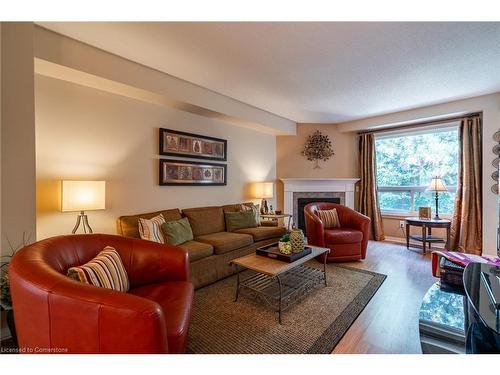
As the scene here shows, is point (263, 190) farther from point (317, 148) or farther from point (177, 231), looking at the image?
point (177, 231)

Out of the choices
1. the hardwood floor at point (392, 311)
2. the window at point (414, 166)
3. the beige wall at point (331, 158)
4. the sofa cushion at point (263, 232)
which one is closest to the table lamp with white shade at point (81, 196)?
the sofa cushion at point (263, 232)

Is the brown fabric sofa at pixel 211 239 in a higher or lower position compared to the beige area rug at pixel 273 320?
higher

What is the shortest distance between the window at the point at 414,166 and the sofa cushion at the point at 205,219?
3425mm

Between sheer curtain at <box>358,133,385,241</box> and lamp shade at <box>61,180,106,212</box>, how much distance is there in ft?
15.1

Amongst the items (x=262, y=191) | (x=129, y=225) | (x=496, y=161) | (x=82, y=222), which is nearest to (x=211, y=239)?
(x=129, y=225)

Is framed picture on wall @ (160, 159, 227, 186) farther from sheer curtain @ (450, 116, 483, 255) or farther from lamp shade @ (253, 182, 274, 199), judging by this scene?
sheer curtain @ (450, 116, 483, 255)

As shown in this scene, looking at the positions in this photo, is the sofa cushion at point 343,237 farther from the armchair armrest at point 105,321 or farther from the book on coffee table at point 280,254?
the armchair armrest at point 105,321

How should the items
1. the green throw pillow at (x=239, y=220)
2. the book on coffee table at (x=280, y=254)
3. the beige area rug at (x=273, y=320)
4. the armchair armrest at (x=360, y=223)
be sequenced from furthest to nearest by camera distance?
the green throw pillow at (x=239, y=220)
the armchair armrest at (x=360, y=223)
the book on coffee table at (x=280, y=254)
the beige area rug at (x=273, y=320)

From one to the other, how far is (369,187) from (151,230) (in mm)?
4171

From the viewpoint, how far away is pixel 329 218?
3754 millimetres

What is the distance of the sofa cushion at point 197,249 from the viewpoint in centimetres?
253
